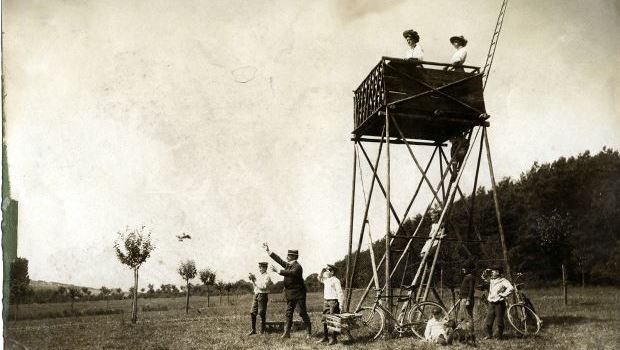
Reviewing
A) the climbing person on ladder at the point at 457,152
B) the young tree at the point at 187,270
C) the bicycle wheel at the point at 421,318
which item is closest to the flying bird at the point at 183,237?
the bicycle wheel at the point at 421,318

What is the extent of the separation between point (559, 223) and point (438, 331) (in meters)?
20.4

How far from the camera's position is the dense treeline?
26.3 m

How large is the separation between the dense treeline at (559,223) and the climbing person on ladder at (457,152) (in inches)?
496

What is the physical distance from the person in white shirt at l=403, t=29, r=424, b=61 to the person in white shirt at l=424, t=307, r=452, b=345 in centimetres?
583

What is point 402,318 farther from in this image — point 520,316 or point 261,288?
point 261,288

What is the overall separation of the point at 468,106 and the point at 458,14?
238cm

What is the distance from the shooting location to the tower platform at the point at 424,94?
10625 millimetres

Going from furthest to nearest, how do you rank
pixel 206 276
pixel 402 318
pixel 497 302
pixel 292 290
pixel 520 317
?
pixel 206 276, pixel 402 318, pixel 292 290, pixel 520 317, pixel 497 302

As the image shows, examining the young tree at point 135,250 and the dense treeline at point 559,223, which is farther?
the dense treeline at point 559,223

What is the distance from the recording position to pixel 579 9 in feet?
35.7

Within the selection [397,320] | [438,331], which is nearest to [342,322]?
[397,320]

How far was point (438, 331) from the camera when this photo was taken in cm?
900

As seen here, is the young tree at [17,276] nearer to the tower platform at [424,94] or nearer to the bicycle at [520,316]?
the tower platform at [424,94]

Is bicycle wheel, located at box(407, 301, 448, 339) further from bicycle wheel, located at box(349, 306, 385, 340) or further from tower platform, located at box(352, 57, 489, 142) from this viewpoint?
tower platform, located at box(352, 57, 489, 142)
